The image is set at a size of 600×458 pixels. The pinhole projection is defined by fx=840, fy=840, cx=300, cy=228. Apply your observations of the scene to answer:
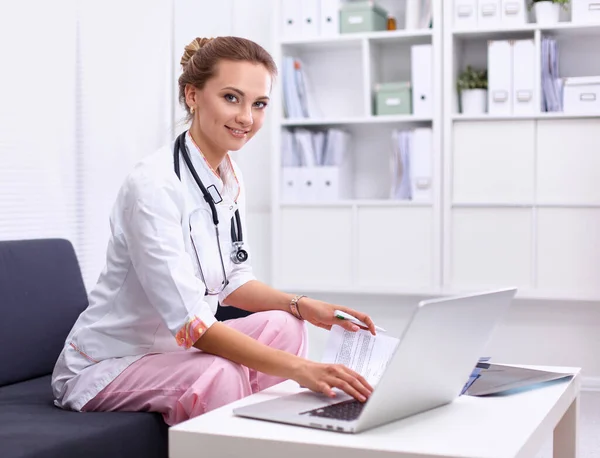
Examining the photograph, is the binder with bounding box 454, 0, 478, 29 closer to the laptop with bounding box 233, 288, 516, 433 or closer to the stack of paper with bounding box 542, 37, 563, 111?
the stack of paper with bounding box 542, 37, 563, 111

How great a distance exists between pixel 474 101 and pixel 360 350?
242cm

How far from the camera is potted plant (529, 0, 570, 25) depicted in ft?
12.2

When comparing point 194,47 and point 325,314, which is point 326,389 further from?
point 194,47

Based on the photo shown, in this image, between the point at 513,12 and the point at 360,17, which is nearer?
the point at 513,12

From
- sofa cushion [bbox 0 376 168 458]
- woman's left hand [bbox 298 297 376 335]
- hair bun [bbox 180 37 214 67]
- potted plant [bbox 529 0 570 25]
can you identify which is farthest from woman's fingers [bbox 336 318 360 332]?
potted plant [bbox 529 0 570 25]

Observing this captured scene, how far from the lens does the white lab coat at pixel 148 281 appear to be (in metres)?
1.70

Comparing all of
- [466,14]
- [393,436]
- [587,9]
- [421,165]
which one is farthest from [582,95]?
[393,436]

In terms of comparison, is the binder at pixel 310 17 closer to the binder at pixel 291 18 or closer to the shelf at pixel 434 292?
the binder at pixel 291 18

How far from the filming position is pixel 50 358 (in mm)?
2320

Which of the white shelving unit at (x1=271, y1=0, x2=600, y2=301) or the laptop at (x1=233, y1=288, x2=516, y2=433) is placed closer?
the laptop at (x1=233, y1=288, x2=516, y2=433)

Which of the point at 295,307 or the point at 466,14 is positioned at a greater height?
the point at 466,14

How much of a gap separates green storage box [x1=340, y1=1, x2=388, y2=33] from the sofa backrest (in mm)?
2047

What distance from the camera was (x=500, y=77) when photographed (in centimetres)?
378

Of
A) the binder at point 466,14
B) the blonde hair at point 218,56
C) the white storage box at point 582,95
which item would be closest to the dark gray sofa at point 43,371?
the blonde hair at point 218,56
